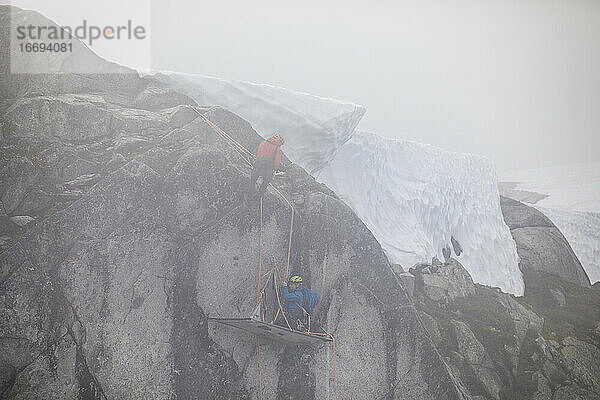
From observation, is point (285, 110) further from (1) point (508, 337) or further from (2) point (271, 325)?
(1) point (508, 337)

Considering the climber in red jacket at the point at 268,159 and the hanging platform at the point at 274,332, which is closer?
the hanging platform at the point at 274,332

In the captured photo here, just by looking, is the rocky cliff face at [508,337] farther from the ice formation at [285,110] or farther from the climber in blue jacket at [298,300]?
the ice formation at [285,110]

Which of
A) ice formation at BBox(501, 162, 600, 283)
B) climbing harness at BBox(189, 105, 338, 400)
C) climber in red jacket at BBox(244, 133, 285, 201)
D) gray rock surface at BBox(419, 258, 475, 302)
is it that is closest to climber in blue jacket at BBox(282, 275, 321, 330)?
climbing harness at BBox(189, 105, 338, 400)

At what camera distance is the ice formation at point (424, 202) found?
1234 cm

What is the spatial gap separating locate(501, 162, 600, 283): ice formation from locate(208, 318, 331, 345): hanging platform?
17.3m

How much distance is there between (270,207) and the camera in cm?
661

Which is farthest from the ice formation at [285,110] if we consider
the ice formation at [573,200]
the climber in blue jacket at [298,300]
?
the ice formation at [573,200]

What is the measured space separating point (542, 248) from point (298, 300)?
13.4 meters

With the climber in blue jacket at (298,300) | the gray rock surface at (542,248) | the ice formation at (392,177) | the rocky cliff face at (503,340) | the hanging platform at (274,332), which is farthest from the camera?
the gray rock surface at (542,248)

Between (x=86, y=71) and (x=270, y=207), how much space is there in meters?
4.31

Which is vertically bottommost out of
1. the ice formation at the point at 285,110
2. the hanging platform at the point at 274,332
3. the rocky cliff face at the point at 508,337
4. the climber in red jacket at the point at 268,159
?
the rocky cliff face at the point at 508,337

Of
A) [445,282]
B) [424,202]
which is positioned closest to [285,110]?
[445,282]

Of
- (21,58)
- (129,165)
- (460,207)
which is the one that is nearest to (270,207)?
(129,165)

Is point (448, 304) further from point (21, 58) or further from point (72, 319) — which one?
point (21, 58)
